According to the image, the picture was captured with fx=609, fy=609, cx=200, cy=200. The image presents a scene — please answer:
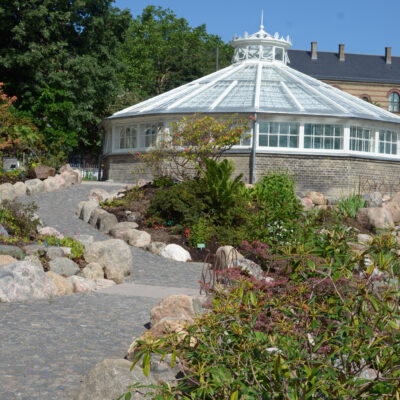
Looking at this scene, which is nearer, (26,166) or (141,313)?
(141,313)

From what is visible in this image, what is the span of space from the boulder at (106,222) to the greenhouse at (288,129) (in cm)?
794

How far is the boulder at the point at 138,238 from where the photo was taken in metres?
13.1

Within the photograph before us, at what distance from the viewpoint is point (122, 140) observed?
→ 1046 inches

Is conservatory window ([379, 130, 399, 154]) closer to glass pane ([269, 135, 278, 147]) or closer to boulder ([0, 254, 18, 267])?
glass pane ([269, 135, 278, 147])

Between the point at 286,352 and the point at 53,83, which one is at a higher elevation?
the point at 53,83

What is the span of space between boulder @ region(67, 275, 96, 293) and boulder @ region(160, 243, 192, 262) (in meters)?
3.64

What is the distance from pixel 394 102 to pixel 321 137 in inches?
1301

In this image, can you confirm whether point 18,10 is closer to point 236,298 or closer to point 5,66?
point 5,66

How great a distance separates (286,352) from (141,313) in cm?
451

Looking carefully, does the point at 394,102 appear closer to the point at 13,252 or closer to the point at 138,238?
the point at 138,238

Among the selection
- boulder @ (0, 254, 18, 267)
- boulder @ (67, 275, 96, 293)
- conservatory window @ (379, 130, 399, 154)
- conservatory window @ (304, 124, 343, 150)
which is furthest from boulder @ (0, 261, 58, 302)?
conservatory window @ (379, 130, 399, 154)

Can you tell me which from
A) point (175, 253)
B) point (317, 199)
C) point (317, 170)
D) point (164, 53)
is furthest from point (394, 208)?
point (164, 53)

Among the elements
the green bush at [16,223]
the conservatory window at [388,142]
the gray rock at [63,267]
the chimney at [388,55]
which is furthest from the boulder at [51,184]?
the chimney at [388,55]

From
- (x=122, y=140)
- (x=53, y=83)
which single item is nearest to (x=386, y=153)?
(x=122, y=140)
